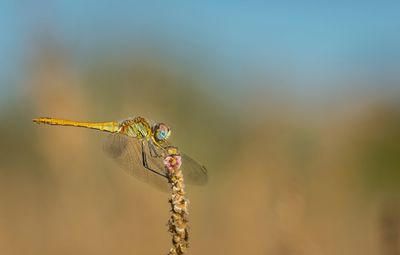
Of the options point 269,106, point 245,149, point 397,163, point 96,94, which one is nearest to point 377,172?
point 397,163

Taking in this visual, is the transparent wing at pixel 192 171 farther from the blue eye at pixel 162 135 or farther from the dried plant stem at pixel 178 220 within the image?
the dried plant stem at pixel 178 220

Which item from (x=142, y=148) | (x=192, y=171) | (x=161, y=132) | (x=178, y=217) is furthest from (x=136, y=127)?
(x=178, y=217)

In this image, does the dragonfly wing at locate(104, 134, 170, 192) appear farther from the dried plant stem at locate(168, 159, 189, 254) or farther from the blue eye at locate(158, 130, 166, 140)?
the dried plant stem at locate(168, 159, 189, 254)

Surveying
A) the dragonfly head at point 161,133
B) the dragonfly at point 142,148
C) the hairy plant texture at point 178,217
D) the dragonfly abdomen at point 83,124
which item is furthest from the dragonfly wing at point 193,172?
the hairy plant texture at point 178,217

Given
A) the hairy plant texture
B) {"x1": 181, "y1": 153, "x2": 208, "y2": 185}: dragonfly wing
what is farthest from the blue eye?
the hairy plant texture

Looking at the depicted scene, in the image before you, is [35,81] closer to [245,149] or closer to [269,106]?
[245,149]

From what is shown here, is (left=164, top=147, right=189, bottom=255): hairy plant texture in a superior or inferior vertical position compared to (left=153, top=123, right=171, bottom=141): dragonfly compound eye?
inferior

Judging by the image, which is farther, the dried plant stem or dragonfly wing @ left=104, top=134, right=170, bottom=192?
dragonfly wing @ left=104, top=134, right=170, bottom=192
